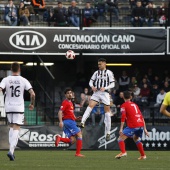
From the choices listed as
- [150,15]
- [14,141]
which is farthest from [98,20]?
[14,141]

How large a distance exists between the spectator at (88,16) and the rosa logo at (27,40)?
2090mm

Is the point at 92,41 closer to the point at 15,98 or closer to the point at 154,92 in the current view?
the point at 154,92

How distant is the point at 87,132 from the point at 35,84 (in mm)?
7318

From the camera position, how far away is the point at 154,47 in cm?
3447

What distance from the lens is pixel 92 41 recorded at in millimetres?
34562

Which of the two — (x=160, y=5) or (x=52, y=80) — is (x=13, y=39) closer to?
(x=52, y=80)

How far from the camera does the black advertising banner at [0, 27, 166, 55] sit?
34344 mm

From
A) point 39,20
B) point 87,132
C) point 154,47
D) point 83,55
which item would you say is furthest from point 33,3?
point 87,132

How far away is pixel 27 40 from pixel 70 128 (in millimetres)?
11393

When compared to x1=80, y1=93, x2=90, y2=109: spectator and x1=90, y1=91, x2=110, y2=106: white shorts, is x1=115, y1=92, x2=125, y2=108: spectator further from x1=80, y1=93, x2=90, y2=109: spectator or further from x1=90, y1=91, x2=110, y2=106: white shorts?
x1=90, y1=91, x2=110, y2=106: white shorts

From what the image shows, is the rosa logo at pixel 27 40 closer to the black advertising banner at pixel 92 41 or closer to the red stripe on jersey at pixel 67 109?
the black advertising banner at pixel 92 41

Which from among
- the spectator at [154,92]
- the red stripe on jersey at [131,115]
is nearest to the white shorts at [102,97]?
the red stripe on jersey at [131,115]

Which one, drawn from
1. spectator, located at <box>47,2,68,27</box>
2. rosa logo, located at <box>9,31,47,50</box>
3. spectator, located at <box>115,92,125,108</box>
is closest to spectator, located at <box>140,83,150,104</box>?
spectator, located at <box>115,92,125,108</box>

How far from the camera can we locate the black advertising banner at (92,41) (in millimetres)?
34344
